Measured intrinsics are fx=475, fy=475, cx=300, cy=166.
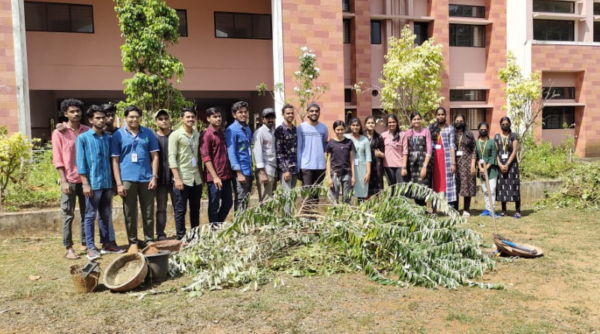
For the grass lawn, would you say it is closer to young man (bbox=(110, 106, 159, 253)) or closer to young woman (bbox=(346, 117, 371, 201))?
young man (bbox=(110, 106, 159, 253))

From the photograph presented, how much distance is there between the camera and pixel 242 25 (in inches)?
663

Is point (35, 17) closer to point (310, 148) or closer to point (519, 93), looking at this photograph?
point (310, 148)

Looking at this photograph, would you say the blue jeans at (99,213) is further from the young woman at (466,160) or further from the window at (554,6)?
the window at (554,6)

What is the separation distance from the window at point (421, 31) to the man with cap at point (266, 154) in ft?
43.7

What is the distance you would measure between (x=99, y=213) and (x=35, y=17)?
39.7ft

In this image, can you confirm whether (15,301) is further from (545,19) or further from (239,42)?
(545,19)

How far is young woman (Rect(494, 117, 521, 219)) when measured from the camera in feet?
24.8

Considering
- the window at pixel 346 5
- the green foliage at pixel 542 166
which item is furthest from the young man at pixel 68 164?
the window at pixel 346 5

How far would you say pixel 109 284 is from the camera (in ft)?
14.0

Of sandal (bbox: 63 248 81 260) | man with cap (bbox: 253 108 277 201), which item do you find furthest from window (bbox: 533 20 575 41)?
sandal (bbox: 63 248 81 260)

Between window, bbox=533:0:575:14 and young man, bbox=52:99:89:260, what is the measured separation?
62.4 ft

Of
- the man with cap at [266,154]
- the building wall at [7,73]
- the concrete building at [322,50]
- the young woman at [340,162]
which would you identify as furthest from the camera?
the concrete building at [322,50]

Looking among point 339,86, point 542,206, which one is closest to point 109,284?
point 542,206

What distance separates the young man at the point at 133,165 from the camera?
5.55 meters
